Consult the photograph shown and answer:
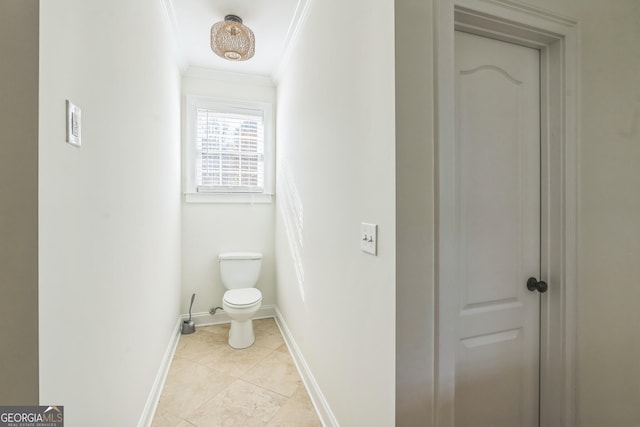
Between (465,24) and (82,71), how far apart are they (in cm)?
141

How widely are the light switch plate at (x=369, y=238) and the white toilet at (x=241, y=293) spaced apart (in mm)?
1491

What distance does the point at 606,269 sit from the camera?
1299mm

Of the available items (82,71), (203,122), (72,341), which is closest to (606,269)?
(72,341)

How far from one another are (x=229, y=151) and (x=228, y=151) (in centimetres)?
1

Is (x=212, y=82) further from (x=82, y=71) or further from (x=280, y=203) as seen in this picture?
(x=82, y=71)

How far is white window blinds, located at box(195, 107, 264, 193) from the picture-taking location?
2.81m

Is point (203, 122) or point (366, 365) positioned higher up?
point (203, 122)

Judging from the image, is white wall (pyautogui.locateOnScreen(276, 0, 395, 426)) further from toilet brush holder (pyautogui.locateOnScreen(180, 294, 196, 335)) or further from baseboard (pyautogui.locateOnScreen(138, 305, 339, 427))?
toilet brush holder (pyautogui.locateOnScreen(180, 294, 196, 335))

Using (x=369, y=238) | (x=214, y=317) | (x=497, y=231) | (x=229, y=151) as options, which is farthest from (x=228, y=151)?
(x=497, y=231)

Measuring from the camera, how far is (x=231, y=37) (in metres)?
2.03

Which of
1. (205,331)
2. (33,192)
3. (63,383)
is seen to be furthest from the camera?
(205,331)

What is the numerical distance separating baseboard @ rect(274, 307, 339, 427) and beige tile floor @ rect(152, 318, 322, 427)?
0.04 metres

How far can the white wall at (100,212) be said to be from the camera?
721mm

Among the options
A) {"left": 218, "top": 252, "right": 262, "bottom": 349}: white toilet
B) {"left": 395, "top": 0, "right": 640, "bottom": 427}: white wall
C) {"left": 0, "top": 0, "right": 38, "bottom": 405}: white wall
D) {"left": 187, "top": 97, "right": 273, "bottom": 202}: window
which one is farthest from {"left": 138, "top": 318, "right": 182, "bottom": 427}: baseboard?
{"left": 395, "top": 0, "right": 640, "bottom": 427}: white wall
